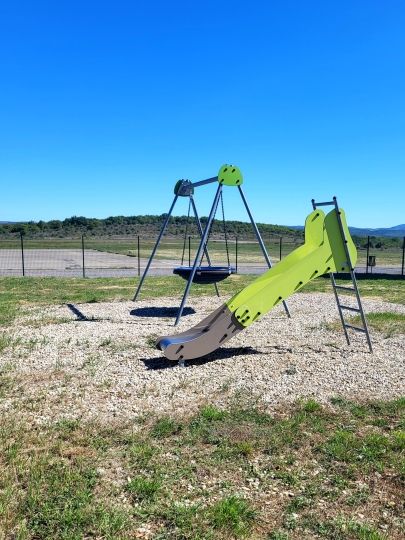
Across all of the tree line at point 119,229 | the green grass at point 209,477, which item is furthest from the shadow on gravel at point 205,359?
the tree line at point 119,229

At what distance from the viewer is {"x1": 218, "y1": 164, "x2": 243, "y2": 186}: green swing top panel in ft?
28.7

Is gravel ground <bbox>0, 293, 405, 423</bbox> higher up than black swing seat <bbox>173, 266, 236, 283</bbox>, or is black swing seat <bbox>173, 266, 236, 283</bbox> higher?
black swing seat <bbox>173, 266, 236, 283</bbox>

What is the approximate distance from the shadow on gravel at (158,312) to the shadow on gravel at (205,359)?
295cm

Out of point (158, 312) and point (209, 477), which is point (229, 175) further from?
point (209, 477)

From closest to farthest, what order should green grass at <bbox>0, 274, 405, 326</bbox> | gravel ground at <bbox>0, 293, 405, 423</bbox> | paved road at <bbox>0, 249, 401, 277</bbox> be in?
gravel ground at <bbox>0, 293, 405, 423</bbox> < green grass at <bbox>0, 274, 405, 326</bbox> < paved road at <bbox>0, 249, 401, 277</bbox>

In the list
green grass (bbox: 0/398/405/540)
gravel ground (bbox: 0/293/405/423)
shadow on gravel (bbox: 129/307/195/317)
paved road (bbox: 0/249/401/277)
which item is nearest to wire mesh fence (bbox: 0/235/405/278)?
paved road (bbox: 0/249/401/277)

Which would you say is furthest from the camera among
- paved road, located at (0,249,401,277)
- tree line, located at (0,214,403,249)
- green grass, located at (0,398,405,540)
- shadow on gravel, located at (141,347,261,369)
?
tree line, located at (0,214,403,249)

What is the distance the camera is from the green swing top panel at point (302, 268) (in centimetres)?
618

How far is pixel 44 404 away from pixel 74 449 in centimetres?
109

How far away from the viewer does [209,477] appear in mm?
3291

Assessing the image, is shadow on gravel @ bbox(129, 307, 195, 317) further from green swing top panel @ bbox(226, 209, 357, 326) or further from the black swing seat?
green swing top panel @ bbox(226, 209, 357, 326)

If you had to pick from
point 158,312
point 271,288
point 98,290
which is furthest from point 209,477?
point 98,290

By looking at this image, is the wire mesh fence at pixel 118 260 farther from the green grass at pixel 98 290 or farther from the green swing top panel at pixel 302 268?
the green swing top panel at pixel 302 268

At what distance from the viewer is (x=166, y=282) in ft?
53.1
